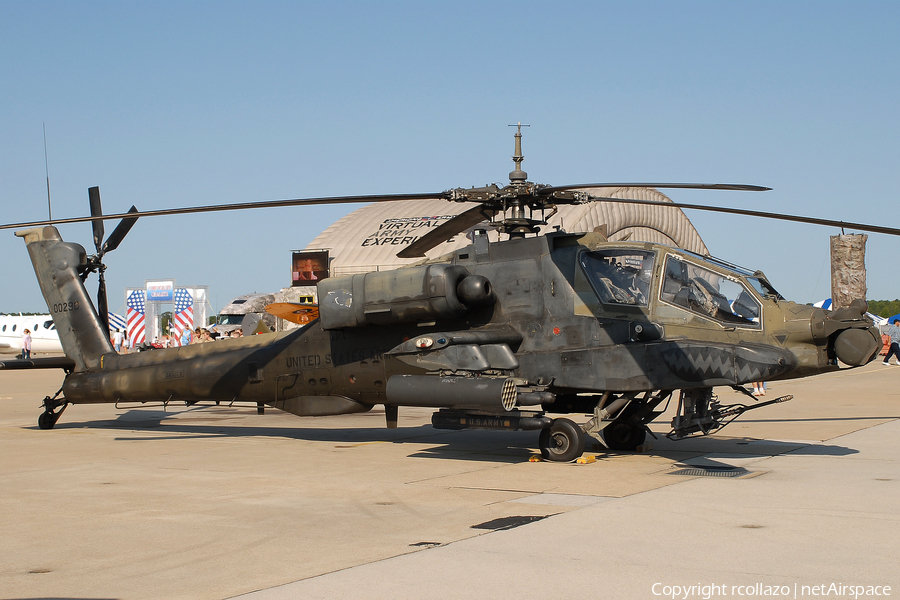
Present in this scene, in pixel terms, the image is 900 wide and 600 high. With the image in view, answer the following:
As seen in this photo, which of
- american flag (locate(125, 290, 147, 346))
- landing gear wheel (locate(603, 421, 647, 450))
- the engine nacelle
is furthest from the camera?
american flag (locate(125, 290, 147, 346))

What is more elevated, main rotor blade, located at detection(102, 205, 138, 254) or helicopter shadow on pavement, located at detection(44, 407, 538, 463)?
main rotor blade, located at detection(102, 205, 138, 254)

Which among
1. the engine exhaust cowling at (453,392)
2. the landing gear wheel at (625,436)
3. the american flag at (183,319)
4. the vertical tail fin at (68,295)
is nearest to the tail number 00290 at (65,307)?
the vertical tail fin at (68,295)

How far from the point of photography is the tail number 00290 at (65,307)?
557 inches

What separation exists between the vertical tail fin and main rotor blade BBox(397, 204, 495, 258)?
247 inches

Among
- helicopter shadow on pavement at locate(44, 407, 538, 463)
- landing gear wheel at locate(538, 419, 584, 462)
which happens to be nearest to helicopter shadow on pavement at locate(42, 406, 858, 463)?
helicopter shadow on pavement at locate(44, 407, 538, 463)

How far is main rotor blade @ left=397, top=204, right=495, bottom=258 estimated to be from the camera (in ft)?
34.7

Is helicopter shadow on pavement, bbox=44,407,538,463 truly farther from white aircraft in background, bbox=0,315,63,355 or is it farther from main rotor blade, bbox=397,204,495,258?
white aircraft in background, bbox=0,315,63,355

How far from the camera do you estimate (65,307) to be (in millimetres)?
14250

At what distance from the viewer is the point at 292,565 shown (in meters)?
5.11

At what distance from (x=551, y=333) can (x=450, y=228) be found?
6.22ft

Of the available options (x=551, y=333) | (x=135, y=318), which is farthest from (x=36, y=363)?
(x=135, y=318)

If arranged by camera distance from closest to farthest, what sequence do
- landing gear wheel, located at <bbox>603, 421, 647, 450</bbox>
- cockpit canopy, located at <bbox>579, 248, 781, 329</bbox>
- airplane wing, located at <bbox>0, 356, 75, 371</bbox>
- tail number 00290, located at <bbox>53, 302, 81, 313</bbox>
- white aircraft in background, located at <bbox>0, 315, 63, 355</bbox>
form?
cockpit canopy, located at <bbox>579, 248, 781, 329</bbox> < landing gear wheel, located at <bbox>603, 421, 647, 450</bbox> < airplane wing, located at <bbox>0, 356, 75, 371</bbox> < tail number 00290, located at <bbox>53, 302, 81, 313</bbox> < white aircraft in background, located at <bbox>0, 315, 63, 355</bbox>

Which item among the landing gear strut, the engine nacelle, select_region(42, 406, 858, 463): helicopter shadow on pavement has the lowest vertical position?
select_region(42, 406, 858, 463): helicopter shadow on pavement

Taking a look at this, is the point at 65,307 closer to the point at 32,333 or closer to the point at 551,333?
the point at 551,333
